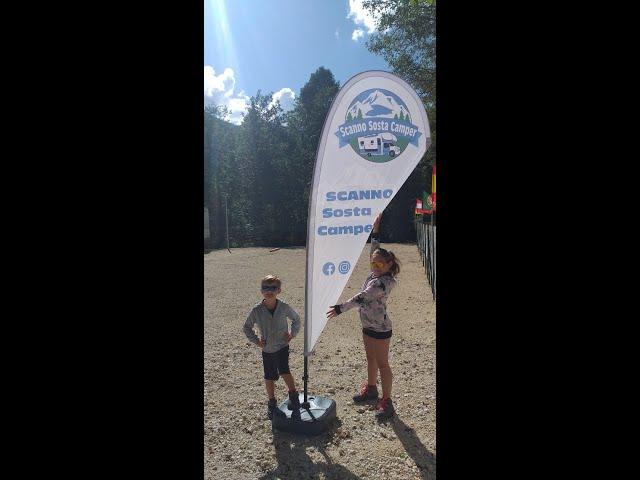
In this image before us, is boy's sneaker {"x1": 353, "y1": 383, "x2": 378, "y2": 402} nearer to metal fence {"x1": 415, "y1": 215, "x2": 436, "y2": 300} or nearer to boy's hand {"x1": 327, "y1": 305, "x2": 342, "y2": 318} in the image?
boy's hand {"x1": 327, "y1": 305, "x2": 342, "y2": 318}

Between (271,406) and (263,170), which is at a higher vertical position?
(263,170)

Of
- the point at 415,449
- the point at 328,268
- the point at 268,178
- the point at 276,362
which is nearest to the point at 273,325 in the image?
the point at 276,362

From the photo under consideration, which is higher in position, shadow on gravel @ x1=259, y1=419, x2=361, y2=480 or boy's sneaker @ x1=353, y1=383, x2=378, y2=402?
boy's sneaker @ x1=353, y1=383, x2=378, y2=402

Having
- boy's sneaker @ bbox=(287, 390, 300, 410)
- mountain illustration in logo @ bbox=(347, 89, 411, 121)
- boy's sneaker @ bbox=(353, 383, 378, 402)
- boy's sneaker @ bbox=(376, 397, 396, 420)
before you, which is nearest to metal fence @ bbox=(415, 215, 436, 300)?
boy's sneaker @ bbox=(353, 383, 378, 402)

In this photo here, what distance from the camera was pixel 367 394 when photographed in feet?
14.3

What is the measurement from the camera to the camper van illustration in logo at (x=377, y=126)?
3.54 metres

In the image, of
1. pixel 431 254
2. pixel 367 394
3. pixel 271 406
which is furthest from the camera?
pixel 431 254

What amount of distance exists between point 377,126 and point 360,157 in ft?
1.00

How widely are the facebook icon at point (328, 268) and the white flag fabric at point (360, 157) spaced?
0.7 inches

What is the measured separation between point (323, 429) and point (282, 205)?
1157 inches

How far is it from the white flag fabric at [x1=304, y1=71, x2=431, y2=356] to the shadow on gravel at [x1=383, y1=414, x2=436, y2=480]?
5.29 feet

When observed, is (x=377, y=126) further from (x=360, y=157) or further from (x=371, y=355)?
(x=371, y=355)

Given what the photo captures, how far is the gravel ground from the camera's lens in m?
3.28
